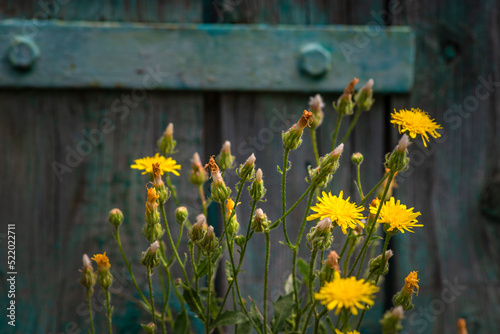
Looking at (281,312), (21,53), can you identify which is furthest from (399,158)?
(21,53)

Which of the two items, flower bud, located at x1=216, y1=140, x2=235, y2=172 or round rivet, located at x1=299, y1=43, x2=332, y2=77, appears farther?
round rivet, located at x1=299, y1=43, x2=332, y2=77

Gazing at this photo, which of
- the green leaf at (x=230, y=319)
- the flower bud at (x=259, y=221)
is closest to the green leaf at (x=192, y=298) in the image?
the green leaf at (x=230, y=319)

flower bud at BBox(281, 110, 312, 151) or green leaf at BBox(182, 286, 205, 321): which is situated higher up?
flower bud at BBox(281, 110, 312, 151)

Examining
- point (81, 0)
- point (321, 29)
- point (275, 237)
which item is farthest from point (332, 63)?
point (81, 0)

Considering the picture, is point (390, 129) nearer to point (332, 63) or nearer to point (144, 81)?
point (332, 63)

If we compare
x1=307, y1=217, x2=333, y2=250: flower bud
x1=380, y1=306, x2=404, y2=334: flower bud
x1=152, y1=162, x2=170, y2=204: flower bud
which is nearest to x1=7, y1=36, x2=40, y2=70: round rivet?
x1=152, y1=162, x2=170, y2=204: flower bud

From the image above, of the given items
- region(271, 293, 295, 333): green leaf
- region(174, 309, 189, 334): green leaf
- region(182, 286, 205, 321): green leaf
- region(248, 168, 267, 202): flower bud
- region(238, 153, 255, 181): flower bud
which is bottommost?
region(174, 309, 189, 334): green leaf

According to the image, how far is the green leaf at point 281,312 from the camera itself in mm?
699

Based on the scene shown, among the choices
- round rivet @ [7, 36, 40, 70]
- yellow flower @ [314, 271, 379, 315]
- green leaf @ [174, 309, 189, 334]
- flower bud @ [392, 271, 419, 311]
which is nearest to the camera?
yellow flower @ [314, 271, 379, 315]

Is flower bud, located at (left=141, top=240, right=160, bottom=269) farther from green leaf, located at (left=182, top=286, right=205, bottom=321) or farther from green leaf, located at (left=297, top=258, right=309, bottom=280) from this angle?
green leaf, located at (left=297, top=258, right=309, bottom=280)

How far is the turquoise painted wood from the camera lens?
100 cm

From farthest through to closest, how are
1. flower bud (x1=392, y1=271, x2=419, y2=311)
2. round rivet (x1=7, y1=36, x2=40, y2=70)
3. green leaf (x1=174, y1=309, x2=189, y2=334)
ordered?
1. round rivet (x1=7, y1=36, x2=40, y2=70)
2. green leaf (x1=174, y1=309, x2=189, y2=334)
3. flower bud (x1=392, y1=271, x2=419, y2=311)

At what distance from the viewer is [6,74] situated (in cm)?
99

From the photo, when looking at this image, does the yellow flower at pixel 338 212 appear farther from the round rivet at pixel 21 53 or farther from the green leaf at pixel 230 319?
the round rivet at pixel 21 53
